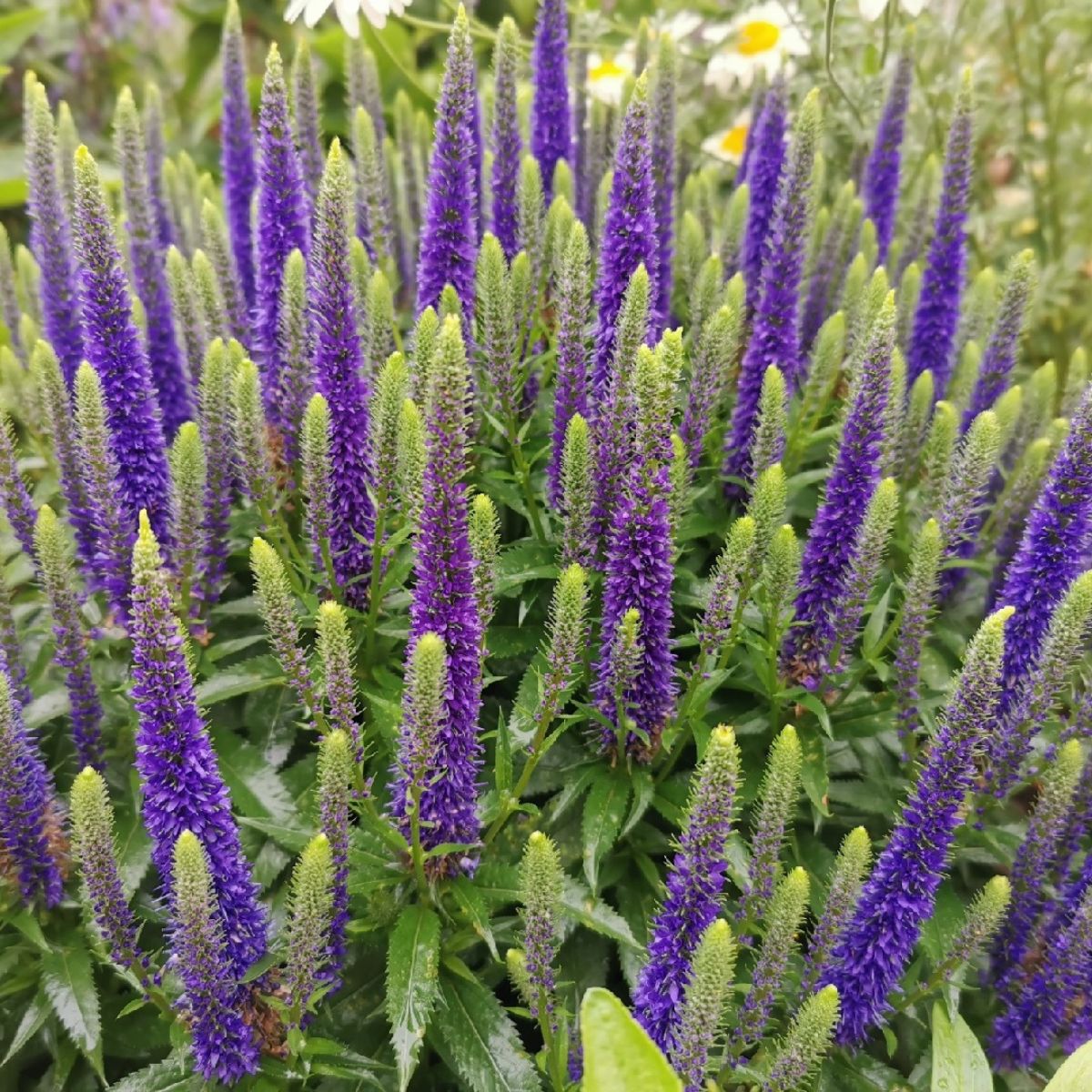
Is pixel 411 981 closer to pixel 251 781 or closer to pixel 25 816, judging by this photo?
pixel 251 781

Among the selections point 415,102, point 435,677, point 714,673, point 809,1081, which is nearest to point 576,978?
point 809,1081

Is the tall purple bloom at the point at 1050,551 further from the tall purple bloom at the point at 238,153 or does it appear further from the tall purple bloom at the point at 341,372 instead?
the tall purple bloom at the point at 238,153

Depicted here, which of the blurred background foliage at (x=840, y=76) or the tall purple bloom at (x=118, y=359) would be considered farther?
the blurred background foliage at (x=840, y=76)

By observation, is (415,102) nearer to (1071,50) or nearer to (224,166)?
(224,166)

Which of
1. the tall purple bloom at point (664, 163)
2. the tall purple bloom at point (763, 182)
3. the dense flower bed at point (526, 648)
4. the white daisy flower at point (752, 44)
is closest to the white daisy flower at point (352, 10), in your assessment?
the dense flower bed at point (526, 648)

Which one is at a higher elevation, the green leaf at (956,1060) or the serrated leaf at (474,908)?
the serrated leaf at (474,908)

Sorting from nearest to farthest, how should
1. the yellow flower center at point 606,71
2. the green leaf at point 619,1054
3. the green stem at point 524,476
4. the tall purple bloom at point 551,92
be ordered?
the green leaf at point 619,1054 → the green stem at point 524,476 → the tall purple bloom at point 551,92 → the yellow flower center at point 606,71

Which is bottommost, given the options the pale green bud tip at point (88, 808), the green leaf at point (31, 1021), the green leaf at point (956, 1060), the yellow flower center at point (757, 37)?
the green leaf at point (956, 1060)

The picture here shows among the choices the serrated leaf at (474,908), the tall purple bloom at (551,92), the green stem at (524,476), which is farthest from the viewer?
the tall purple bloom at (551,92)
